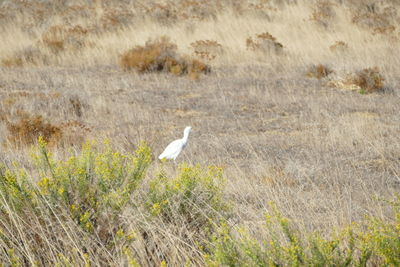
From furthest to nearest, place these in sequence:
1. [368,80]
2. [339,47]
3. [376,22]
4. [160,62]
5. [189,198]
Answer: [376,22] < [339,47] < [160,62] < [368,80] < [189,198]

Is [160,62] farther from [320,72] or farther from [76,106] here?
[76,106]

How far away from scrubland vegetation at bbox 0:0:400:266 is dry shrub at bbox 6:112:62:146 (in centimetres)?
2

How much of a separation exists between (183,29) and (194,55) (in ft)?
10.1

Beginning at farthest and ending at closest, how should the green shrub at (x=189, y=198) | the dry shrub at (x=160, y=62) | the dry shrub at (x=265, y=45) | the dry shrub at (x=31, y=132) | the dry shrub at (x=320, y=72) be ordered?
the dry shrub at (x=265, y=45)
the dry shrub at (x=160, y=62)
the dry shrub at (x=320, y=72)
the dry shrub at (x=31, y=132)
the green shrub at (x=189, y=198)

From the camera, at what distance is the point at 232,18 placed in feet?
56.7

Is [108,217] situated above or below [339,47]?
above

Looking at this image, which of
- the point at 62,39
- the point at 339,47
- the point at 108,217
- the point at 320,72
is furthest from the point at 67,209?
the point at 62,39

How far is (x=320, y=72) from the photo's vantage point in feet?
38.2

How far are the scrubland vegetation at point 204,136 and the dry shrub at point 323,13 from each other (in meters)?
0.11

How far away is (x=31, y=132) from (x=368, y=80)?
20.4 feet

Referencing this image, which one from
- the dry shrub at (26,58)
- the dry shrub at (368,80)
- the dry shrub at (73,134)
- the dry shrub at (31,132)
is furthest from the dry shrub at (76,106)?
the dry shrub at (368,80)

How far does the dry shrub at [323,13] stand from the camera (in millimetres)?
16453

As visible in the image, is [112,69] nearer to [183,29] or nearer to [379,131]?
[183,29]

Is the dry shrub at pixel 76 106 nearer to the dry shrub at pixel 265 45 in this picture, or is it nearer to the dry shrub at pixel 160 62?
the dry shrub at pixel 160 62
